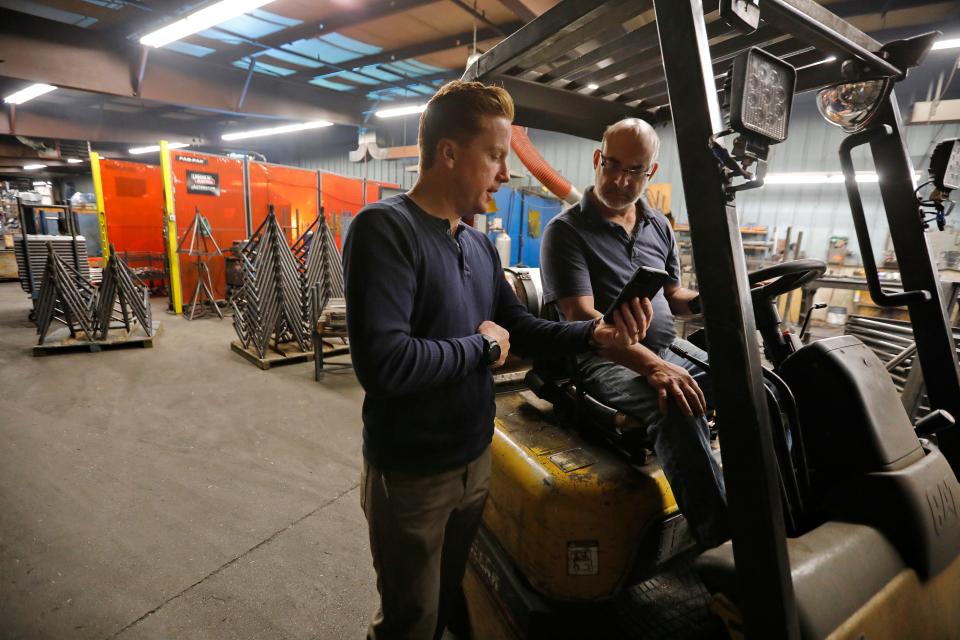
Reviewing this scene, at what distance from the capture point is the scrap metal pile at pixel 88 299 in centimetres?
623

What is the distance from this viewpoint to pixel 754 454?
3.51ft

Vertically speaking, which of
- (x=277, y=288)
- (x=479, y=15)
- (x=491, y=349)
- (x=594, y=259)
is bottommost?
(x=491, y=349)

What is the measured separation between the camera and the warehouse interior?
5.19ft

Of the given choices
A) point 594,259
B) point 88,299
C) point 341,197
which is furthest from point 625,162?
point 341,197

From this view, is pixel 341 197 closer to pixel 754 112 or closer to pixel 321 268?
pixel 321 268

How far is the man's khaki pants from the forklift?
33cm

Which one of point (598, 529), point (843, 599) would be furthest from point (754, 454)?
point (598, 529)

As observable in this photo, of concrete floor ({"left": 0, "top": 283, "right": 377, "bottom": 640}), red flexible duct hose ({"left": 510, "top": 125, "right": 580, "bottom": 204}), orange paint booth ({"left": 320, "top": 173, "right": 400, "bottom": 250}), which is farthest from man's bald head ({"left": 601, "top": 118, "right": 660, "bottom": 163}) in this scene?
orange paint booth ({"left": 320, "top": 173, "right": 400, "bottom": 250})

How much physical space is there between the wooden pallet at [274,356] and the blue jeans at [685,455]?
5.55 meters

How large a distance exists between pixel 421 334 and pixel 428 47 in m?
9.89

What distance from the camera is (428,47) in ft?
30.7

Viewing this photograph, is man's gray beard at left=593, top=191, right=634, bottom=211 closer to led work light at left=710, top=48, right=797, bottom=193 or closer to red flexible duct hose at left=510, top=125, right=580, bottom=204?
led work light at left=710, top=48, right=797, bottom=193

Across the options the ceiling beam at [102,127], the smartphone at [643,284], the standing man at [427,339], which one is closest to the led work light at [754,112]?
the smartphone at [643,284]

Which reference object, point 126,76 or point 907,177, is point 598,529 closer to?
point 907,177
